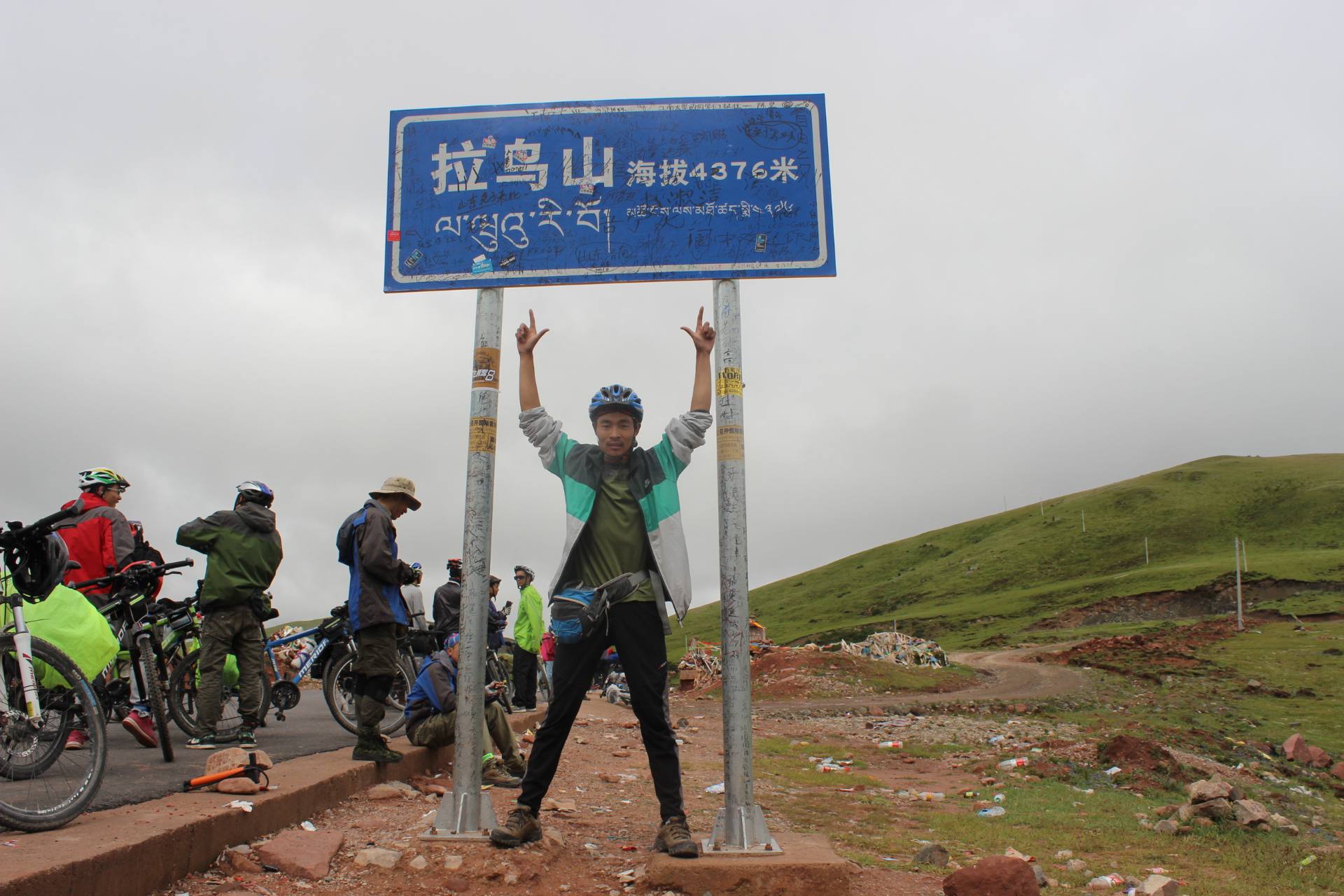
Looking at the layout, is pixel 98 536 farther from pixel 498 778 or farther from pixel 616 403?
pixel 616 403

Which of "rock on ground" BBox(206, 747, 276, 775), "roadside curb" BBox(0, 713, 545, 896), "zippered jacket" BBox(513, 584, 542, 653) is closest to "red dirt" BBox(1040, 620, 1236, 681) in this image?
"zippered jacket" BBox(513, 584, 542, 653)

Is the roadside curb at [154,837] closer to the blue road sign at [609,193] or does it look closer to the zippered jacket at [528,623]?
the blue road sign at [609,193]

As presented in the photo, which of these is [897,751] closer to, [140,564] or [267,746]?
[267,746]

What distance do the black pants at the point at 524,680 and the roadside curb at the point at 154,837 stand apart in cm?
753

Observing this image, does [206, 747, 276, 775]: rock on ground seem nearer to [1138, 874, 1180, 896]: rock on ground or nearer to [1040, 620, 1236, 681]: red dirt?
[1138, 874, 1180, 896]: rock on ground

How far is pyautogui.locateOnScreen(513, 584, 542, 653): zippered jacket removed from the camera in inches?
528

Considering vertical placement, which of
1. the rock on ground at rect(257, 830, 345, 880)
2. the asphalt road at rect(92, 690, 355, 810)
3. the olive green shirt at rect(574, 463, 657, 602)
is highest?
the olive green shirt at rect(574, 463, 657, 602)

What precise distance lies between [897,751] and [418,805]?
9865mm

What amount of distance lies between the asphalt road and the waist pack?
218 cm

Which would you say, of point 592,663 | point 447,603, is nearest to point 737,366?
point 592,663

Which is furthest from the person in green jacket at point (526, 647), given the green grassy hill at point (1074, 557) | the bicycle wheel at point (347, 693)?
the green grassy hill at point (1074, 557)

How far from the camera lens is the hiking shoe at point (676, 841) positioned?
420cm

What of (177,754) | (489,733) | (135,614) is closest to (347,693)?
(135,614)

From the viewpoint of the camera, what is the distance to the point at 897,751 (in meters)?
14.0
